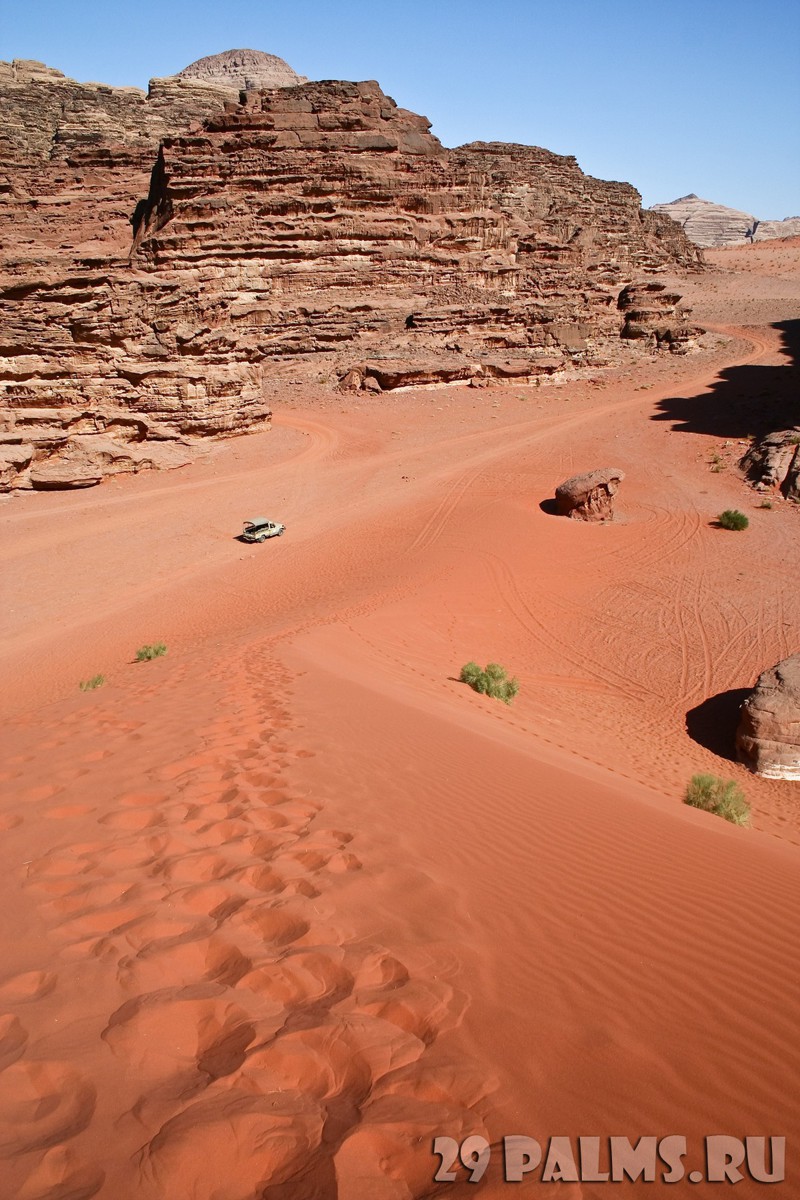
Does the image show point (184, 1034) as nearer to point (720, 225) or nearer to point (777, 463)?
point (777, 463)

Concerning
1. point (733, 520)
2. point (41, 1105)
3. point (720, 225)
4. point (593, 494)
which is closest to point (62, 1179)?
point (41, 1105)

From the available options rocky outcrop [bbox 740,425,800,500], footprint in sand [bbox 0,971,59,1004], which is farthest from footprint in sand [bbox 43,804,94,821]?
rocky outcrop [bbox 740,425,800,500]

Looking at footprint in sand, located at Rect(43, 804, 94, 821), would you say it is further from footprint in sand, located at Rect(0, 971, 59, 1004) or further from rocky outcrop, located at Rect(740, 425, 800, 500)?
rocky outcrop, located at Rect(740, 425, 800, 500)

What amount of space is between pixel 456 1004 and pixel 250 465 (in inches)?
891

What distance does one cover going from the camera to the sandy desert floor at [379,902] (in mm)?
2291

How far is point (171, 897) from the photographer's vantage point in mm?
3570

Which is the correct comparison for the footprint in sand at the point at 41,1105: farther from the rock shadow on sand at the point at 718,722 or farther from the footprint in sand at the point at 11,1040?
the rock shadow on sand at the point at 718,722

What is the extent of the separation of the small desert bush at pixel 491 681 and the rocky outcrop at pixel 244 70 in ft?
377

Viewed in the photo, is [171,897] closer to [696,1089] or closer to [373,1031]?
[373,1031]

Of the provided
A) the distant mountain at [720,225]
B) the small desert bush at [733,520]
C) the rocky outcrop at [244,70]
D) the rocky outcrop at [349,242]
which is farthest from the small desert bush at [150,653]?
the distant mountain at [720,225]

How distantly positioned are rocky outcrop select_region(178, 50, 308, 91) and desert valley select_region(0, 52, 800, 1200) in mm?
78110

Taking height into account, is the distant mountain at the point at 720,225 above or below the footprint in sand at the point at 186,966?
above

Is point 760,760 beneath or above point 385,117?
beneath

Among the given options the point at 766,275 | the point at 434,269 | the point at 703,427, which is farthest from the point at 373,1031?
the point at 766,275
